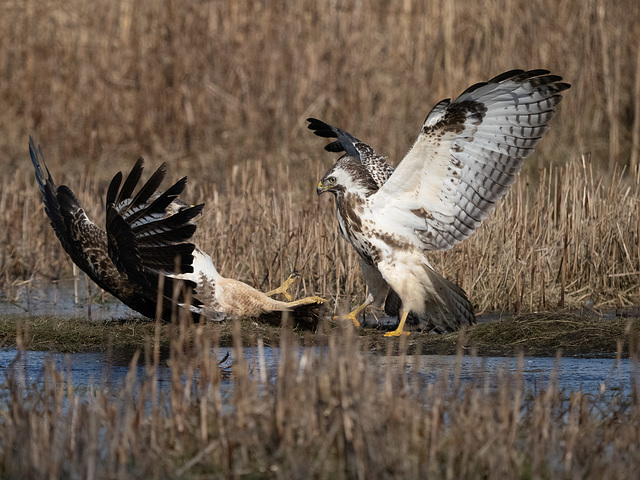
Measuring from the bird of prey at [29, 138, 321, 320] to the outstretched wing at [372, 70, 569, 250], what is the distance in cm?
102

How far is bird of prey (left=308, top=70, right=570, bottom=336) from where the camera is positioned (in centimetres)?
722

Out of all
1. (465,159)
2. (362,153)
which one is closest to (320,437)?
(465,159)

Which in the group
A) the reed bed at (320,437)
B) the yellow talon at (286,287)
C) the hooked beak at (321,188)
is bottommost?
the reed bed at (320,437)

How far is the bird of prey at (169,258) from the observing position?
663 centimetres

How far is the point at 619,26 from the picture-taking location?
47.4 ft

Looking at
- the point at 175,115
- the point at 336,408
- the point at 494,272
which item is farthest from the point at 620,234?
the point at 175,115

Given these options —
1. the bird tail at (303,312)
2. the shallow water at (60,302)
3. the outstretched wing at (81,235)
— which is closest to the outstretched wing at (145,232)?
the outstretched wing at (81,235)

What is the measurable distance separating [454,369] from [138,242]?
2.20 m

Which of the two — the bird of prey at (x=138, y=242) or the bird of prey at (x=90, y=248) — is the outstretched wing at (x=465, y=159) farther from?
the bird of prey at (x=90, y=248)

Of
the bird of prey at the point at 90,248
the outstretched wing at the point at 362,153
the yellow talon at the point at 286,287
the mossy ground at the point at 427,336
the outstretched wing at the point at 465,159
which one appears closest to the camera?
the mossy ground at the point at 427,336

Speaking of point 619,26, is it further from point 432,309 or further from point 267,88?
point 432,309

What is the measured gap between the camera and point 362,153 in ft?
27.2

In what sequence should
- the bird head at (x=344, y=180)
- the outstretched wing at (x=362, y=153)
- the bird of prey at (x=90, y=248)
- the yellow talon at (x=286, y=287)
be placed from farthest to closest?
the outstretched wing at (x=362, y=153), the yellow talon at (x=286, y=287), the bird head at (x=344, y=180), the bird of prey at (x=90, y=248)

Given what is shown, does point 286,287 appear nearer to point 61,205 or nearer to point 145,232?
point 145,232
